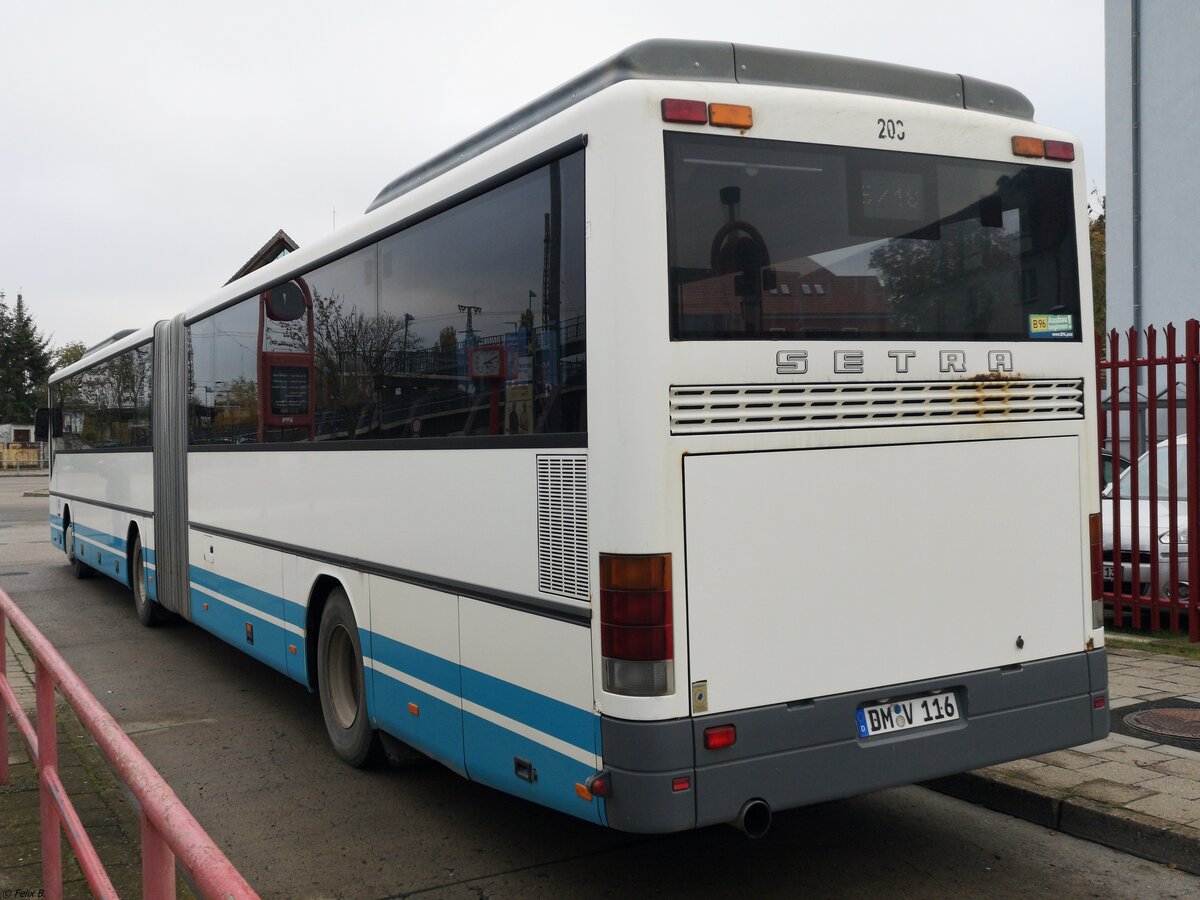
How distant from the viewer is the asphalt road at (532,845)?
4863mm

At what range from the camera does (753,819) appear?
4.24 metres

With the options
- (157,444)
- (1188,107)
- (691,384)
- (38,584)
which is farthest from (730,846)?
(1188,107)

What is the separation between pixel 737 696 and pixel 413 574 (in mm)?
2055

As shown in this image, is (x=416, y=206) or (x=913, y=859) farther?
(x=416, y=206)

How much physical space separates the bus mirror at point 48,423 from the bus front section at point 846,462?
14.8 m

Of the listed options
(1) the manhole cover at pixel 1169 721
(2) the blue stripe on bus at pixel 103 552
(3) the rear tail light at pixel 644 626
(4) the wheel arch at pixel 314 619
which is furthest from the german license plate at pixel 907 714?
(2) the blue stripe on bus at pixel 103 552

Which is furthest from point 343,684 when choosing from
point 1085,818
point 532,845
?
point 1085,818

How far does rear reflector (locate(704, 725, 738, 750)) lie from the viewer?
4145 millimetres

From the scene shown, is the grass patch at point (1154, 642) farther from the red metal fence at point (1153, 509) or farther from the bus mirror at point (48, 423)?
the bus mirror at point (48, 423)

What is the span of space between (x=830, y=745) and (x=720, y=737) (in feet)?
1.61

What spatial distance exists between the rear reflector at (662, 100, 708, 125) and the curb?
3.48m

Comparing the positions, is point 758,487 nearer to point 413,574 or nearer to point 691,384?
point 691,384

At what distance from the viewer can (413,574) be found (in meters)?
5.73

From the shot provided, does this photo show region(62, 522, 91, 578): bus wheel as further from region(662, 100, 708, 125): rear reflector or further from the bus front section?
region(662, 100, 708, 125): rear reflector
